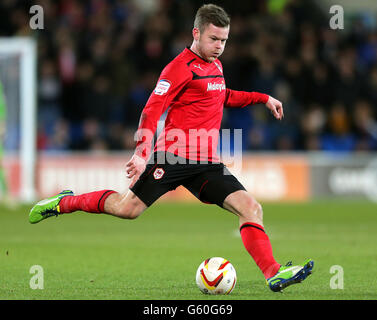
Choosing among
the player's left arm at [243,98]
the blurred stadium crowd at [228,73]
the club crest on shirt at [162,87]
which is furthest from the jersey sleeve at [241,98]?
the blurred stadium crowd at [228,73]

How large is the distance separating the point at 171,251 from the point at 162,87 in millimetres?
3385

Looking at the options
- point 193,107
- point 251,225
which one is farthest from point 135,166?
point 251,225

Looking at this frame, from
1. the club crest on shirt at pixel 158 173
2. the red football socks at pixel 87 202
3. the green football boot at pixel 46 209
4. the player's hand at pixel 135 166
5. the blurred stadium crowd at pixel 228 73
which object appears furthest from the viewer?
the blurred stadium crowd at pixel 228 73

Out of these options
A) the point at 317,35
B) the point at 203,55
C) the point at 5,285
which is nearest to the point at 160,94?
the point at 203,55

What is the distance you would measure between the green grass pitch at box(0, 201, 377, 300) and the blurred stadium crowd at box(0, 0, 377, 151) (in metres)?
2.34

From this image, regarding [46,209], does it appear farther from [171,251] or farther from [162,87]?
[171,251]

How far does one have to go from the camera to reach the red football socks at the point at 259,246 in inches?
236

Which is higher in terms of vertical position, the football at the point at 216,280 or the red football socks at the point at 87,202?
the red football socks at the point at 87,202

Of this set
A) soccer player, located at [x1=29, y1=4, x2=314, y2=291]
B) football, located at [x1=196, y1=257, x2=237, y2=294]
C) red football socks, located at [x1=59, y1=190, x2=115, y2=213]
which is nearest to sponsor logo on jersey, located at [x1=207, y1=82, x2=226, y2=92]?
soccer player, located at [x1=29, y1=4, x2=314, y2=291]

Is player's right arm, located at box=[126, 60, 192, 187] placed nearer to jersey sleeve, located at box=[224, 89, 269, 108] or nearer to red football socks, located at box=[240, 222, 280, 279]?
jersey sleeve, located at box=[224, 89, 269, 108]

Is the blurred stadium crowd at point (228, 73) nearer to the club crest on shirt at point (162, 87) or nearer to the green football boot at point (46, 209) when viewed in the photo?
the green football boot at point (46, 209)

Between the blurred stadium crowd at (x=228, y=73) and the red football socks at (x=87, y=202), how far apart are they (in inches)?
392

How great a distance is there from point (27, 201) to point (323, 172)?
19.2 feet

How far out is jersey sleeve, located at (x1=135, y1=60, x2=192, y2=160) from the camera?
19.1 ft
